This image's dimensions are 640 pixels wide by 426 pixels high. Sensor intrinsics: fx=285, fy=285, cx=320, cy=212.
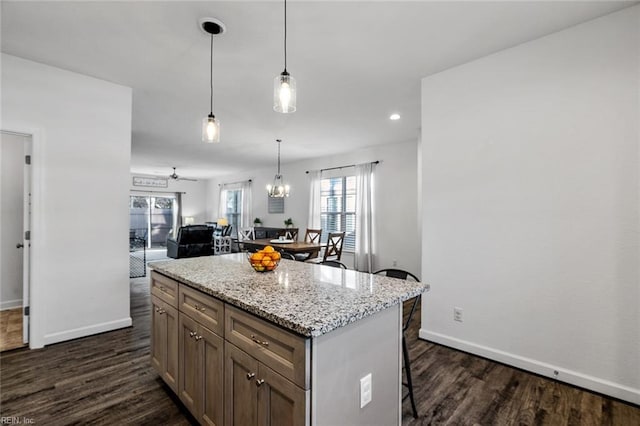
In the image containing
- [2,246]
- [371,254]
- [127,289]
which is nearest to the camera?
[127,289]

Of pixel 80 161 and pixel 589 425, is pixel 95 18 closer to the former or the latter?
pixel 80 161

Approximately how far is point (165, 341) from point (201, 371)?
0.55 meters

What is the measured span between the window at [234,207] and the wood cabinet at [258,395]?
8647 mm

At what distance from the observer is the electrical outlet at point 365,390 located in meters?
1.24

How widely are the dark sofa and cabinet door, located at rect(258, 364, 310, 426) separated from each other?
20.8 feet

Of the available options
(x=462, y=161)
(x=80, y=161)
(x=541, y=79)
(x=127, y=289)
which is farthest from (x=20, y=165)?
(x=541, y=79)

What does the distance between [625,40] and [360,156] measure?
174 inches

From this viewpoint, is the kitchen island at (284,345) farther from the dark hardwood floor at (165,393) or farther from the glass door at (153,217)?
the glass door at (153,217)

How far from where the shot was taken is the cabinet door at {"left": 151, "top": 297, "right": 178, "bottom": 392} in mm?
1828

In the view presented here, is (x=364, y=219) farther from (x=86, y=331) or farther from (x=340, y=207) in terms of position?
(x=86, y=331)

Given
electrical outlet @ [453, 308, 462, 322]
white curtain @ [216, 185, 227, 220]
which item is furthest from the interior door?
white curtain @ [216, 185, 227, 220]

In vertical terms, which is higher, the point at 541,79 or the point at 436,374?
the point at 541,79

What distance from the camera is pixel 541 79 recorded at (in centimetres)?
227

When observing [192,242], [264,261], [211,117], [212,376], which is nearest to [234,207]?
[192,242]
